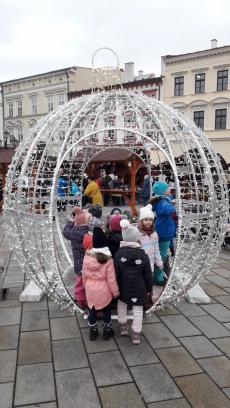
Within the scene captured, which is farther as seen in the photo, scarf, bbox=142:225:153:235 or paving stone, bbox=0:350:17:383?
scarf, bbox=142:225:153:235

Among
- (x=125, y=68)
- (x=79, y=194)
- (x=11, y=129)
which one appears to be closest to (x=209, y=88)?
(x=125, y=68)

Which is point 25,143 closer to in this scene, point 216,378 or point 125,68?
point 216,378

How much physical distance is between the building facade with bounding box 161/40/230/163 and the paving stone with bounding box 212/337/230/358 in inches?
780

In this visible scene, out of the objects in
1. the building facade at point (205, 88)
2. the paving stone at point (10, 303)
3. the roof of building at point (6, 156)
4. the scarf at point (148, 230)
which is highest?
the building facade at point (205, 88)

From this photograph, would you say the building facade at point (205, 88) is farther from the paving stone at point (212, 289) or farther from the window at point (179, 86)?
the paving stone at point (212, 289)

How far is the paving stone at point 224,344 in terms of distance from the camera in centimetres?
327

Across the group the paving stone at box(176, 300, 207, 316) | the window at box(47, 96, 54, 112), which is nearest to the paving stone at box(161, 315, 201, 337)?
the paving stone at box(176, 300, 207, 316)

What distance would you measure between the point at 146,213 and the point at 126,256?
68 centimetres

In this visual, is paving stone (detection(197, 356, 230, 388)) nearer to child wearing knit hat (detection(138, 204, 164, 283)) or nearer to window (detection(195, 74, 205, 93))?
child wearing knit hat (detection(138, 204, 164, 283))

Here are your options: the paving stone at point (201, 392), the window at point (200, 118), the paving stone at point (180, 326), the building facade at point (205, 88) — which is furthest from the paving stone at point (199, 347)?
the window at point (200, 118)

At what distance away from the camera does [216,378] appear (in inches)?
112

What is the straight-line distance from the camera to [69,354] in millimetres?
3217

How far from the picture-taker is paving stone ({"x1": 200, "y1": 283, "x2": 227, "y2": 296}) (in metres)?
4.77

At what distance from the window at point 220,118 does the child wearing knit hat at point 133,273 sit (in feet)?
67.3
